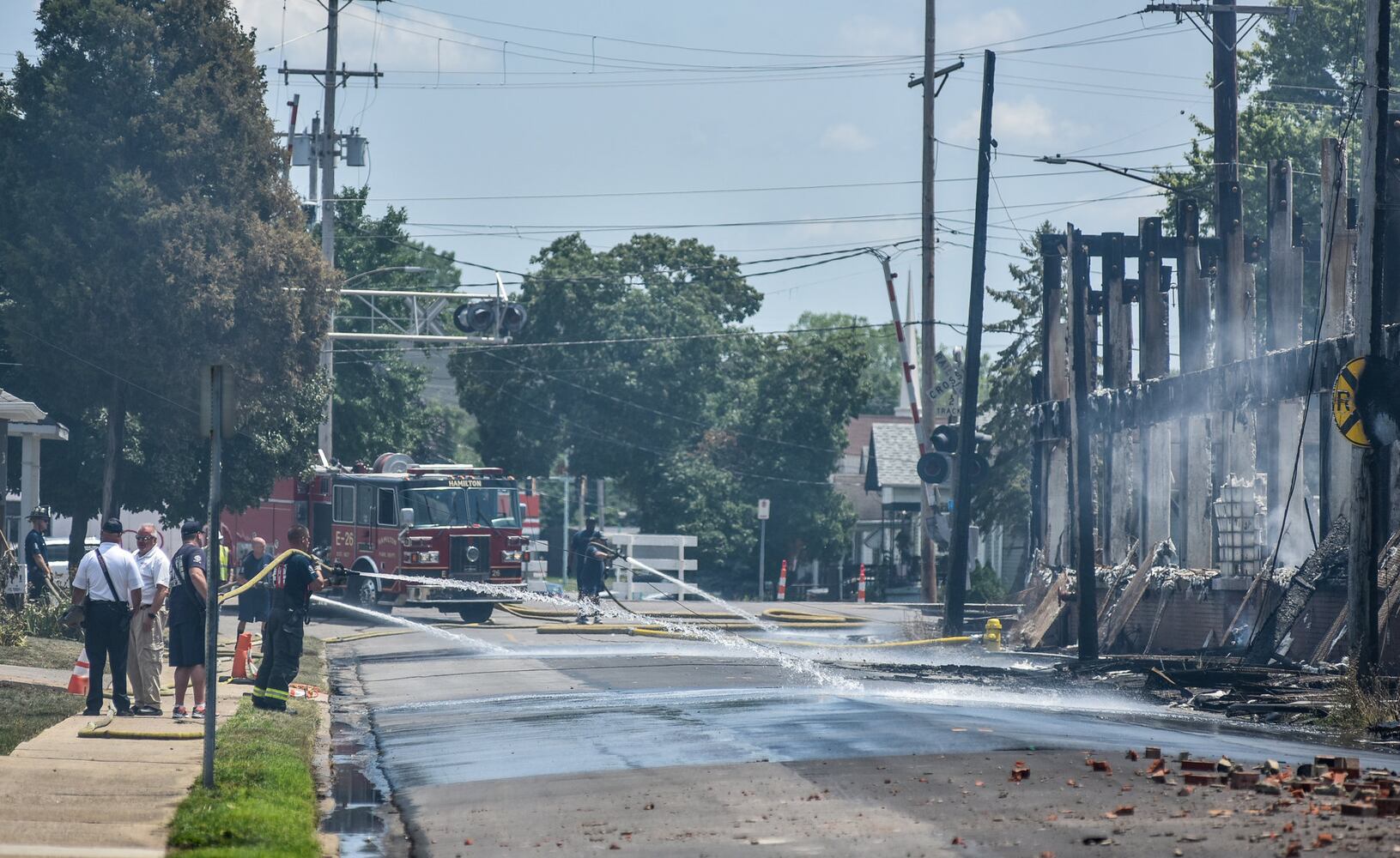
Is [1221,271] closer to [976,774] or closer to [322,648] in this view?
[322,648]

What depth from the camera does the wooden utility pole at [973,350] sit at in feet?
100

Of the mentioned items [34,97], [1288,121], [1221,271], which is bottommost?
[1221,271]

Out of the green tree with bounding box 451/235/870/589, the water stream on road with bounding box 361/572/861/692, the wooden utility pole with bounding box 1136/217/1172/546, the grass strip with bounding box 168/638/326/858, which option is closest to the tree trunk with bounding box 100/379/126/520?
the water stream on road with bounding box 361/572/861/692

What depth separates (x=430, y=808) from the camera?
10648 mm

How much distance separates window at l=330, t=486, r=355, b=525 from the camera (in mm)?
35125

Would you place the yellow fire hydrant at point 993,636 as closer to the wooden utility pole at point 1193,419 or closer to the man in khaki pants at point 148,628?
the wooden utility pole at point 1193,419

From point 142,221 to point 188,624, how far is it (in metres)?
16.3

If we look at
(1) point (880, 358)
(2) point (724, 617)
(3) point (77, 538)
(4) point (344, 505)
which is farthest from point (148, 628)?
(1) point (880, 358)

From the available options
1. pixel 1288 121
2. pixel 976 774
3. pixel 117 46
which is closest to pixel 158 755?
pixel 976 774

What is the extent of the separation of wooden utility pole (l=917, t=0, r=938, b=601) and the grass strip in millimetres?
22912

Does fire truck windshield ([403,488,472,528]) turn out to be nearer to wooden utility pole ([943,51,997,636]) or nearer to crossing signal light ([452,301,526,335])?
crossing signal light ([452,301,526,335])

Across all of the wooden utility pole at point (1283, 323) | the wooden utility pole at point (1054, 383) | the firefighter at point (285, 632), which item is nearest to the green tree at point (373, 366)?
the wooden utility pole at point (1054, 383)

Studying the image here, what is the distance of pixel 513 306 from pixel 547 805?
1047 inches

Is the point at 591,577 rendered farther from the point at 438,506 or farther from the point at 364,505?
the point at 364,505
